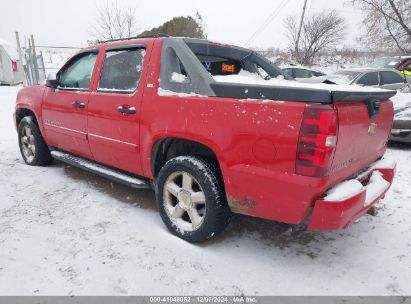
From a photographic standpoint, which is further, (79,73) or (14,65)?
(14,65)

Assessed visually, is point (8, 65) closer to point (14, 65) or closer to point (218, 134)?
point (14, 65)

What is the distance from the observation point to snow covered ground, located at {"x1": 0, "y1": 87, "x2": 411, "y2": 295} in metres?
2.39

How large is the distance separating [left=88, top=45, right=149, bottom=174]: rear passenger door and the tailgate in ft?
5.81

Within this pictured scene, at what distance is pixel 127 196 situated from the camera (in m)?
3.93

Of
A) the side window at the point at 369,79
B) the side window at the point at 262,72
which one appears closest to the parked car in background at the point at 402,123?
the side window at the point at 369,79

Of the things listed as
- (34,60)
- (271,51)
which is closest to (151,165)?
(34,60)

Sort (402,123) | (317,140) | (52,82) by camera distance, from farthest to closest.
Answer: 1. (402,123)
2. (52,82)
3. (317,140)

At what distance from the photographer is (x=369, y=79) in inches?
374

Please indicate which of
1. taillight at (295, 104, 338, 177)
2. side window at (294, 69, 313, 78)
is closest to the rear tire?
taillight at (295, 104, 338, 177)

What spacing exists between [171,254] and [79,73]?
2556mm

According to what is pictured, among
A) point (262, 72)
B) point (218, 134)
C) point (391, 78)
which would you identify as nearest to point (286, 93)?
point (218, 134)

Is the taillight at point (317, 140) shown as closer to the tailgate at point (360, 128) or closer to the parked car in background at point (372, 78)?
the tailgate at point (360, 128)

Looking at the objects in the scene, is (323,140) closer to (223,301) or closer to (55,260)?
(223,301)

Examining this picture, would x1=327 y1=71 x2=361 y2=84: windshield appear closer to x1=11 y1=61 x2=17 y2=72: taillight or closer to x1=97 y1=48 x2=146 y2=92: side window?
x1=97 y1=48 x2=146 y2=92: side window
